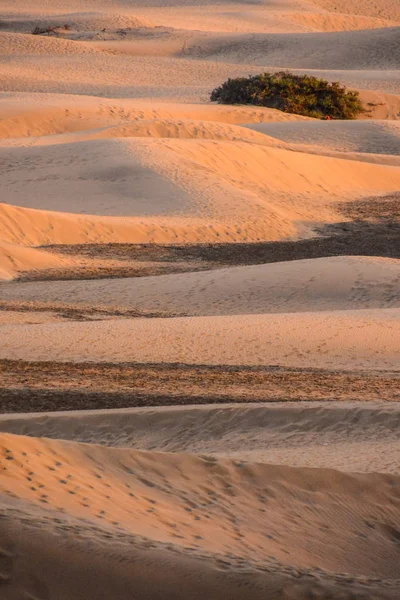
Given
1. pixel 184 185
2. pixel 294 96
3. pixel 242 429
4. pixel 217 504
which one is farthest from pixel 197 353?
pixel 294 96

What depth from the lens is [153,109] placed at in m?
26.9

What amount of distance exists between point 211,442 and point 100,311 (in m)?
5.19

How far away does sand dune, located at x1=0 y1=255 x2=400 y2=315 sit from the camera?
11734 millimetres

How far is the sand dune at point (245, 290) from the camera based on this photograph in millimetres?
11734

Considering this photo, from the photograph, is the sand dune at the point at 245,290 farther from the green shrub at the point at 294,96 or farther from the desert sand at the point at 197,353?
the green shrub at the point at 294,96

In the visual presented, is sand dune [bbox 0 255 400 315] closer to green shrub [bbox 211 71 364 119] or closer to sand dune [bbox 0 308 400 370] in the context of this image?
sand dune [bbox 0 308 400 370]

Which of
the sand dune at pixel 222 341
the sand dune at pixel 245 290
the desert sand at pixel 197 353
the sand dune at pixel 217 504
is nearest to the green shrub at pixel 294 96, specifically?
the desert sand at pixel 197 353

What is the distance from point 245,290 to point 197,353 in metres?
3.58

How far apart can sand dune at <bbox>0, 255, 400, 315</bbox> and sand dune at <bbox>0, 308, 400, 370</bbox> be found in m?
1.70

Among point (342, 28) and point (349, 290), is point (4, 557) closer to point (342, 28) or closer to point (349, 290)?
point (349, 290)

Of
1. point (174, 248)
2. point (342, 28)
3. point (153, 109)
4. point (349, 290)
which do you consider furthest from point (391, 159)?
point (342, 28)

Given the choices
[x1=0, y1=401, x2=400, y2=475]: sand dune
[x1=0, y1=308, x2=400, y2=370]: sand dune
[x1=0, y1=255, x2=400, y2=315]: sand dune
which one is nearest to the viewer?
[x1=0, y1=401, x2=400, y2=475]: sand dune

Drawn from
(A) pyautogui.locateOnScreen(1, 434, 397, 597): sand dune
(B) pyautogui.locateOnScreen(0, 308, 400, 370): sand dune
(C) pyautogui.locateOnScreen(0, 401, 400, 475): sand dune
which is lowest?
(B) pyautogui.locateOnScreen(0, 308, 400, 370): sand dune

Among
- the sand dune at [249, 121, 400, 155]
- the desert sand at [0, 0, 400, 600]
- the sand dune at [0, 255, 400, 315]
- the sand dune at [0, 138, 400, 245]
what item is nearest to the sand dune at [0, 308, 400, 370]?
the desert sand at [0, 0, 400, 600]
